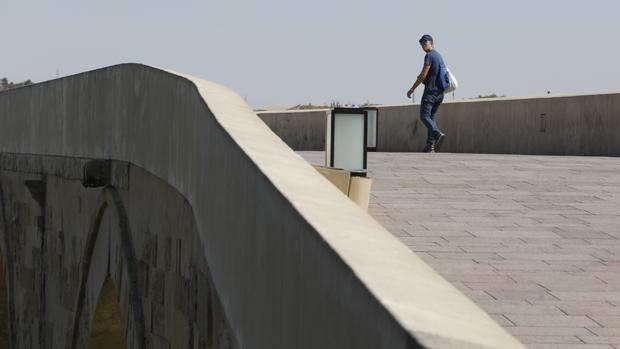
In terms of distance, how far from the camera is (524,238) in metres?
7.56

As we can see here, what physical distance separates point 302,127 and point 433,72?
1000 centimetres

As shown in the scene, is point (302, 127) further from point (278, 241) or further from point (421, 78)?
point (278, 241)

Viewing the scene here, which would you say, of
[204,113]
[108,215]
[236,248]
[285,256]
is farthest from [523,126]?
[285,256]

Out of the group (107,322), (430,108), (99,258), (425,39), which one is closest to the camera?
(99,258)

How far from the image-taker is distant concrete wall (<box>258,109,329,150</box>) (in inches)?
1048

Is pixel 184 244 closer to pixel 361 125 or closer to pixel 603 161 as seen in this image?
pixel 361 125

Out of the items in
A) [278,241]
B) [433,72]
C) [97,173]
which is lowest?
[97,173]

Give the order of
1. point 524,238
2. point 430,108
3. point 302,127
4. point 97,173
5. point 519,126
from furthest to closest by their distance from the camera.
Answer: point 302,127, point 519,126, point 430,108, point 97,173, point 524,238

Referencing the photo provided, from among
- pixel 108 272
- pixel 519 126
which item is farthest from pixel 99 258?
pixel 519 126

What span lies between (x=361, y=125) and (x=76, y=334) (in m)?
3.80

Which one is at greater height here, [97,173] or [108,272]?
[97,173]

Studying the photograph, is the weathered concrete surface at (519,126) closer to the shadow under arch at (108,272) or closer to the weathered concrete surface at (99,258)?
the weathered concrete surface at (99,258)

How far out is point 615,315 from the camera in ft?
17.6

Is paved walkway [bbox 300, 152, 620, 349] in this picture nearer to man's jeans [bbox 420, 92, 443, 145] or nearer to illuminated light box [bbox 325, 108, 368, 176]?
illuminated light box [bbox 325, 108, 368, 176]
